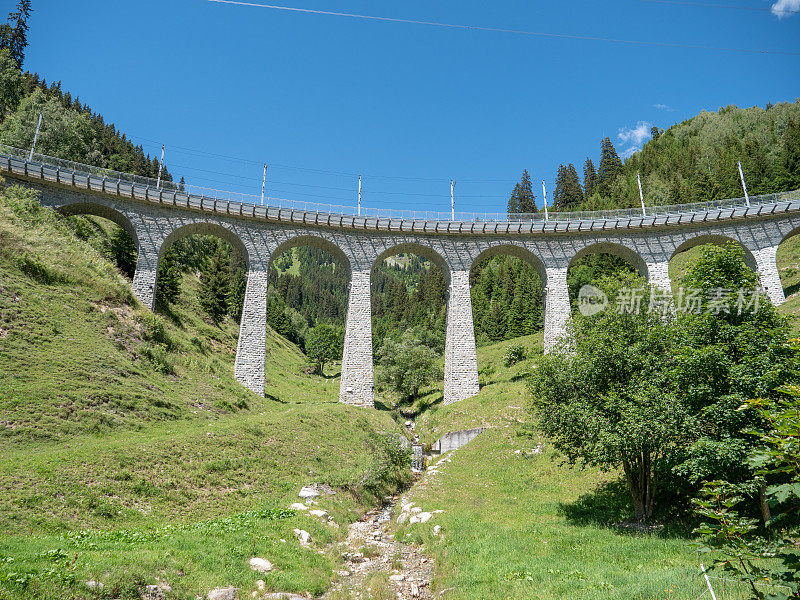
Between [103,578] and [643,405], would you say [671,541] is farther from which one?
[103,578]

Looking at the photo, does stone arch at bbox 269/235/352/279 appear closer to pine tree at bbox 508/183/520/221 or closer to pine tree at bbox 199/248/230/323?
pine tree at bbox 199/248/230/323

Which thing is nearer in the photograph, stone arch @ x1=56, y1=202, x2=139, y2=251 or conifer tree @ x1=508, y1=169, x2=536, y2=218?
stone arch @ x1=56, y1=202, x2=139, y2=251

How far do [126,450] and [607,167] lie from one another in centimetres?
11066

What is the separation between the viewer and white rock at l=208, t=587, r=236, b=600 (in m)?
9.38

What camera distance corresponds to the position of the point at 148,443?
16672mm

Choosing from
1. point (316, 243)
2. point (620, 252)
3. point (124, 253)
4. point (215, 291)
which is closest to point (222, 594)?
point (316, 243)

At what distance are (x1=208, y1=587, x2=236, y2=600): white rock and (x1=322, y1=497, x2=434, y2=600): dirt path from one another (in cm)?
213

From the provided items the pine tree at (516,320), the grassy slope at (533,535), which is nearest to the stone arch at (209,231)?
the grassy slope at (533,535)

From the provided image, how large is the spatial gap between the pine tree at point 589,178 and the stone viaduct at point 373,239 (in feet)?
211

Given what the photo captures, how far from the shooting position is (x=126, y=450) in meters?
15.6

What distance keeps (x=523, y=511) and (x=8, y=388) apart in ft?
62.5

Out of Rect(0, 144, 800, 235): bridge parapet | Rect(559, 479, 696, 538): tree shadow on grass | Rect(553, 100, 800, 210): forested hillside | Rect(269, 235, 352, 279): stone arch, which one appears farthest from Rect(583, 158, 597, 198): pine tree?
Rect(559, 479, 696, 538): tree shadow on grass

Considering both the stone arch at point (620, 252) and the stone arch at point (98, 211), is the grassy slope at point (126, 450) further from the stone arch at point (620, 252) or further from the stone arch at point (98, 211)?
the stone arch at point (620, 252)

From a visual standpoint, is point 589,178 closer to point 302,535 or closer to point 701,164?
point 701,164
